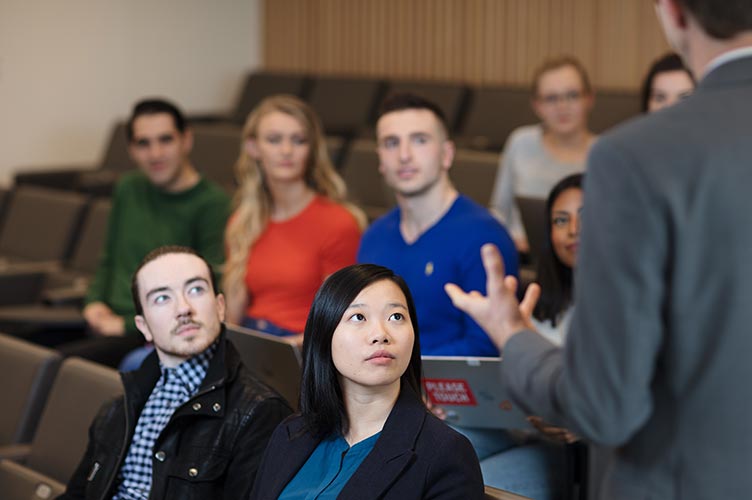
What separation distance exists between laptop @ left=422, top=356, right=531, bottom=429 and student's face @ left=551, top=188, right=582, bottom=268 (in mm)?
565

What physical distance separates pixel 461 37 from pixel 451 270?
485cm

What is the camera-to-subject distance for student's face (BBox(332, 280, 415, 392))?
6.85 feet

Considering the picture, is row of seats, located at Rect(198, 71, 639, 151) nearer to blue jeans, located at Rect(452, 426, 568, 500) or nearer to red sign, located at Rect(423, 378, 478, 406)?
blue jeans, located at Rect(452, 426, 568, 500)

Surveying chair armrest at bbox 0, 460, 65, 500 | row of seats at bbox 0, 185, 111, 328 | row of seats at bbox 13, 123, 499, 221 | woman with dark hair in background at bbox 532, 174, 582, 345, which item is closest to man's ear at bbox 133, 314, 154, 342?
chair armrest at bbox 0, 460, 65, 500

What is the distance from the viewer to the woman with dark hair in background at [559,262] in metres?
3.11

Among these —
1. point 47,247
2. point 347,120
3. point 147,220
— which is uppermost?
point 347,120

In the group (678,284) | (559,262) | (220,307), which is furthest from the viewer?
(559,262)

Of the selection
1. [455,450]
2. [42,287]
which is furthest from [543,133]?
[455,450]

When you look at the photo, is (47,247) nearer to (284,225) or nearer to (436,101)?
(436,101)

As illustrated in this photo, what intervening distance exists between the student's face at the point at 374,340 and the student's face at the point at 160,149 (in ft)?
7.99

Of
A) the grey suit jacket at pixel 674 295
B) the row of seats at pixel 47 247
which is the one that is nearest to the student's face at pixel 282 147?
the row of seats at pixel 47 247

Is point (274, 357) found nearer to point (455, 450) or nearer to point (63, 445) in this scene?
point (63, 445)

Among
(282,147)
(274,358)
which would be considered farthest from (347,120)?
(274,358)

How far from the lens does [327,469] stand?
2111 mm
